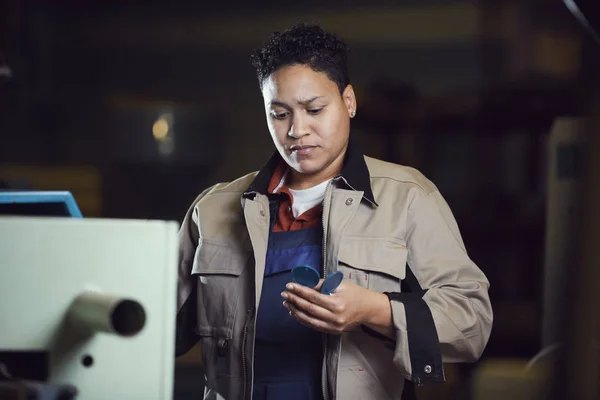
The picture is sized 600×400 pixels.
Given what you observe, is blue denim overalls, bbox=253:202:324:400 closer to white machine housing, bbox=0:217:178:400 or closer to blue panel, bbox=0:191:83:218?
blue panel, bbox=0:191:83:218

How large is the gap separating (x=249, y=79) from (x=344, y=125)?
202 cm

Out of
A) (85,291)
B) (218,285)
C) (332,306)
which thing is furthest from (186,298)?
(85,291)

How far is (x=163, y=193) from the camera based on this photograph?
370 centimetres

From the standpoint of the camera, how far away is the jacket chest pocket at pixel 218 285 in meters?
1.64

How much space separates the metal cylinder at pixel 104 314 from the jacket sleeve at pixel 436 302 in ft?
1.93

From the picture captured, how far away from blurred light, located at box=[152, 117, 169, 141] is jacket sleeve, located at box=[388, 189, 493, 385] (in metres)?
2.26

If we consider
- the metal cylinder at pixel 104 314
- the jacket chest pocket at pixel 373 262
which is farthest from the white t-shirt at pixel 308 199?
the metal cylinder at pixel 104 314

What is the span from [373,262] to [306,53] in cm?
45

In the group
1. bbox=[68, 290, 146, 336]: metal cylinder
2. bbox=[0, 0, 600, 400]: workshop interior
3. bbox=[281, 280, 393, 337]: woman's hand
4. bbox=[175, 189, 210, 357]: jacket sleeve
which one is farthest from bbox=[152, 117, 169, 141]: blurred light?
bbox=[68, 290, 146, 336]: metal cylinder

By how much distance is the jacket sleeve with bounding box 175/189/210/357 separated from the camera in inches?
69.0

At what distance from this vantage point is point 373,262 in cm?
157

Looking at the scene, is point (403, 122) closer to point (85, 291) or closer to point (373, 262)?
point (373, 262)

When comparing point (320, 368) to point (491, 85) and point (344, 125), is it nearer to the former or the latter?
point (344, 125)

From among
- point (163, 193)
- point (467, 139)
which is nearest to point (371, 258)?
point (467, 139)
